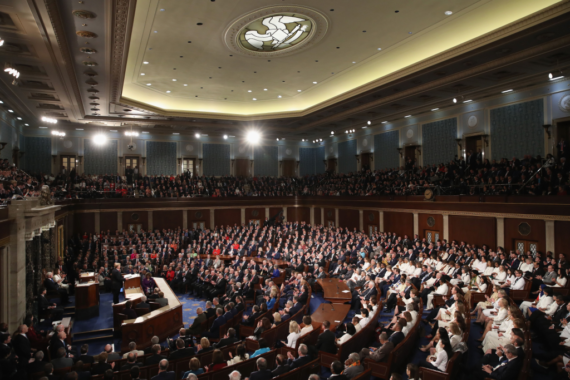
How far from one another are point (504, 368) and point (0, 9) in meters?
12.2

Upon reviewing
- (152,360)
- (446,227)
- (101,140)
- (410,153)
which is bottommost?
(152,360)

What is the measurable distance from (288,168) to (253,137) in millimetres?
4858

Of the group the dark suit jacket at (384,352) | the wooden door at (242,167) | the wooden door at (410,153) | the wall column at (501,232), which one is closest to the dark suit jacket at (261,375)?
the dark suit jacket at (384,352)

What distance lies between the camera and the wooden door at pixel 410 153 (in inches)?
847

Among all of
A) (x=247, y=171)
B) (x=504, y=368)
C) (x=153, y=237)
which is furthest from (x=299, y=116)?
(x=504, y=368)

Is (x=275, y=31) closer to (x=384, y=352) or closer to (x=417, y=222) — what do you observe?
(x=417, y=222)

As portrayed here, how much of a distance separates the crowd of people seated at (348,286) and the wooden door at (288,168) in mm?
9758

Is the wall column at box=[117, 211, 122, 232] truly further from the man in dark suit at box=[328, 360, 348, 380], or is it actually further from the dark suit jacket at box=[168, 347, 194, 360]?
the man in dark suit at box=[328, 360, 348, 380]

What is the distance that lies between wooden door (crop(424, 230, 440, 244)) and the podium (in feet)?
45.0

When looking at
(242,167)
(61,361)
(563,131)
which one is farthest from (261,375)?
(242,167)

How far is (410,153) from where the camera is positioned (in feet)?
71.7

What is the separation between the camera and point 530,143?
50.9ft

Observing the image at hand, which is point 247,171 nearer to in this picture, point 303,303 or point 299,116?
point 299,116

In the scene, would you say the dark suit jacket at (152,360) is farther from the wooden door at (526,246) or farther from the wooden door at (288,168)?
the wooden door at (288,168)
